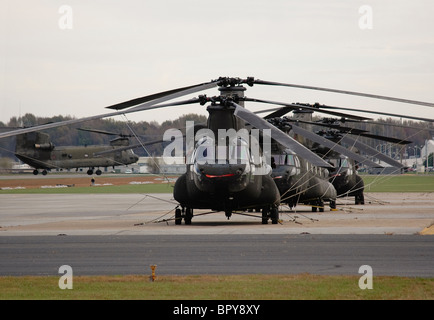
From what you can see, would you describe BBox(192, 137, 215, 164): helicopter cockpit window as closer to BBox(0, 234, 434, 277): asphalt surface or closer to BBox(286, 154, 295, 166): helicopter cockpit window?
BBox(0, 234, 434, 277): asphalt surface

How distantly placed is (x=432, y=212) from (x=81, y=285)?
24.4 meters

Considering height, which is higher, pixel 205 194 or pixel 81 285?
pixel 205 194

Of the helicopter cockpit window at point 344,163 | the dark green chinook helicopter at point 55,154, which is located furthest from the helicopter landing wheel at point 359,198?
the dark green chinook helicopter at point 55,154

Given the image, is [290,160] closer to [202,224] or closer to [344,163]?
[202,224]

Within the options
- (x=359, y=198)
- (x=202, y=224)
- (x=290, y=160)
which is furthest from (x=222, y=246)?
(x=359, y=198)

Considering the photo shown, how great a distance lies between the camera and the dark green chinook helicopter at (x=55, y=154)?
310 ft

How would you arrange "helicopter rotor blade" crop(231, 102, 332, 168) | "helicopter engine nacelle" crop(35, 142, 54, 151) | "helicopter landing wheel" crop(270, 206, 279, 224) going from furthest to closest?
"helicopter engine nacelle" crop(35, 142, 54, 151), "helicopter landing wheel" crop(270, 206, 279, 224), "helicopter rotor blade" crop(231, 102, 332, 168)

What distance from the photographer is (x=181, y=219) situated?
29375 millimetres

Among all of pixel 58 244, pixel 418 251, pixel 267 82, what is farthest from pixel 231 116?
pixel 418 251

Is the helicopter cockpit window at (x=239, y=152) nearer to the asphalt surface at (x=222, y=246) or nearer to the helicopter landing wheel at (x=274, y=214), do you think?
the asphalt surface at (x=222, y=246)

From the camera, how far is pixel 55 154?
9862 centimetres

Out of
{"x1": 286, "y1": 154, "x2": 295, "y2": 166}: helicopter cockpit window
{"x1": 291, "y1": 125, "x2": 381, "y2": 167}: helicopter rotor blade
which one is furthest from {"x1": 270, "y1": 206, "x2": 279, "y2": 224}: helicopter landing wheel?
{"x1": 286, "y1": 154, "x2": 295, "y2": 166}: helicopter cockpit window

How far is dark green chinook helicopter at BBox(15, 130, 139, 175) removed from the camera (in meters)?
94.6
